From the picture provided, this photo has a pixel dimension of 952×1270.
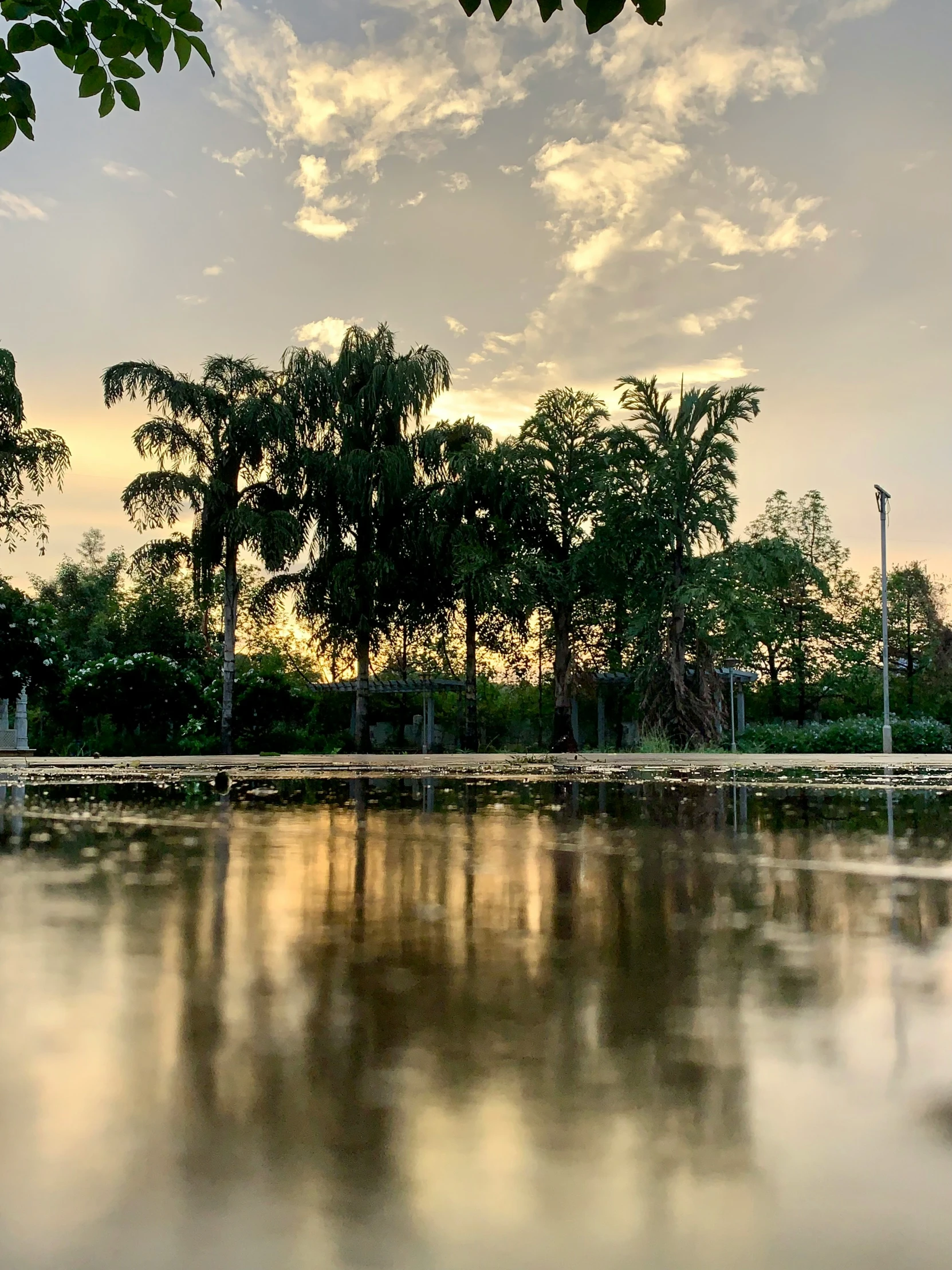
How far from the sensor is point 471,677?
112 ft

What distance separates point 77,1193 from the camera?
8.93ft

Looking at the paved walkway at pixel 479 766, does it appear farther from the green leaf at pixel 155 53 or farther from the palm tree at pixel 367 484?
the green leaf at pixel 155 53

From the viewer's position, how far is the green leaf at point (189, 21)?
4.55 metres

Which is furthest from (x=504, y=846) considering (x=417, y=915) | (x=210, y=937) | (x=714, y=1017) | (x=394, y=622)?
(x=394, y=622)

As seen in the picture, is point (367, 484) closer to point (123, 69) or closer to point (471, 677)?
point (471, 677)

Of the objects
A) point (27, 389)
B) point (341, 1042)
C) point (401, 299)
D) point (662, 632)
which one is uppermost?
point (401, 299)

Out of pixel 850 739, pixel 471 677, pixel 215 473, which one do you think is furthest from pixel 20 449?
pixel 850 739

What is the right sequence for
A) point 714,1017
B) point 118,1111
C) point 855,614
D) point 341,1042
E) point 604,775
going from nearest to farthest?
point 118,1111 → point 341,1042 → point 714,1017 → point 604,775 → point 855,614

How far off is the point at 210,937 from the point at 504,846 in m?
4.37

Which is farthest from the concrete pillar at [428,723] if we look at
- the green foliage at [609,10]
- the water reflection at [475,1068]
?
the green foliage at [609,10]

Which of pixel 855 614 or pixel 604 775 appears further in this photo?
pixel 855 614

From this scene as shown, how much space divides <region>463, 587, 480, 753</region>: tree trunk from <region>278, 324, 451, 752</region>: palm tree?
1712mm

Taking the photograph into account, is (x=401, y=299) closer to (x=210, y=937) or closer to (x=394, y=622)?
(x=394, y=622)

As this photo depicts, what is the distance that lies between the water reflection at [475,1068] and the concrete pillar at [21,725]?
2803 cm
